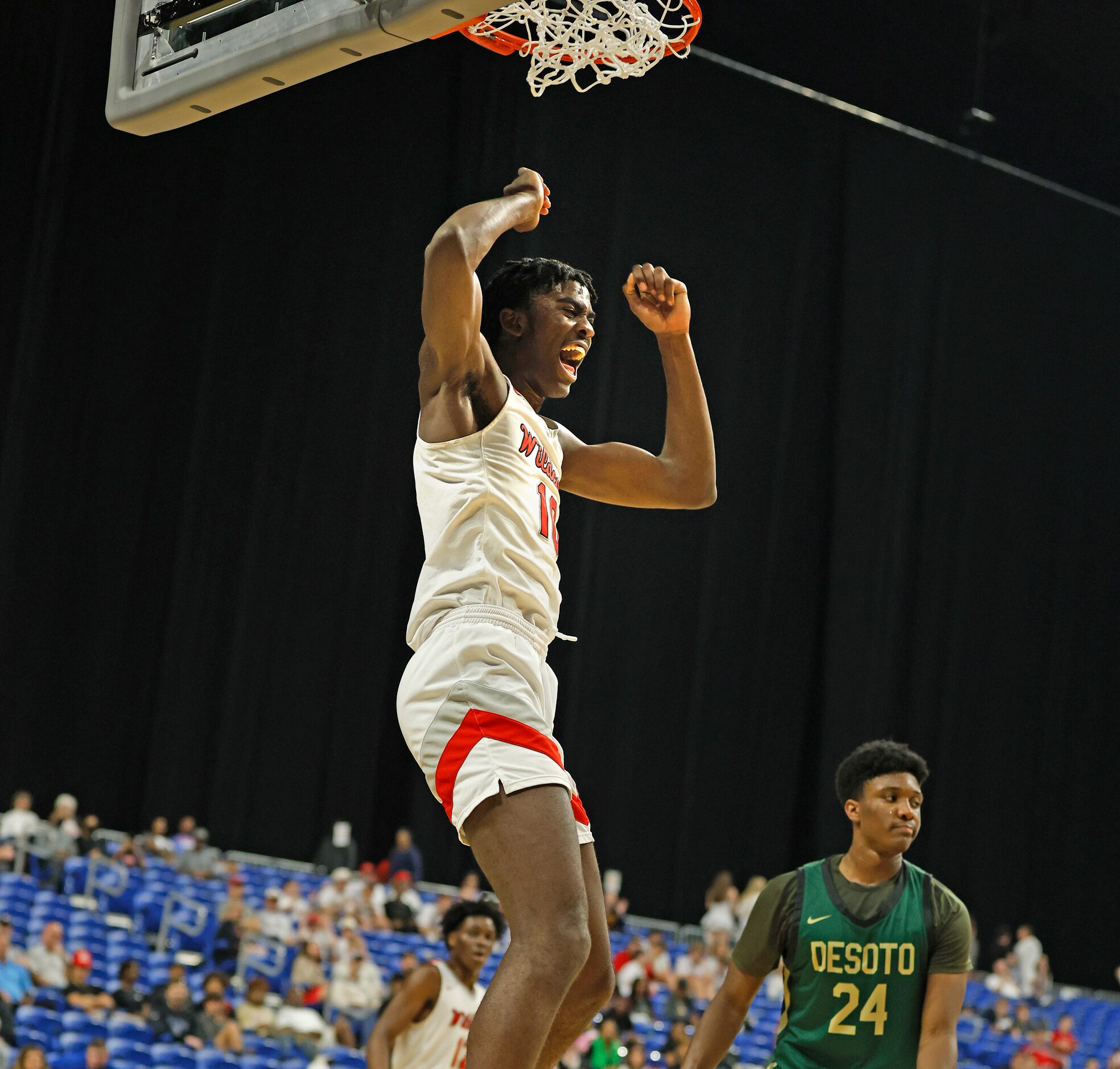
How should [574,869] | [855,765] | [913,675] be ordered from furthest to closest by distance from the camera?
[913,675]
[855,765]
[574,869]

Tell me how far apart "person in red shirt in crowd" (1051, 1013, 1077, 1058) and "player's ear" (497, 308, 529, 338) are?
12.2m

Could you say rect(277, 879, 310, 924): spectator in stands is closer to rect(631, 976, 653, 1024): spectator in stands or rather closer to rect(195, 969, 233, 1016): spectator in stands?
rect(195, 969, 233, 1016): spectator in stands

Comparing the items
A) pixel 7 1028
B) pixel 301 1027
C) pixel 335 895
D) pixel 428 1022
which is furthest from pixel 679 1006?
pixel 428 1022

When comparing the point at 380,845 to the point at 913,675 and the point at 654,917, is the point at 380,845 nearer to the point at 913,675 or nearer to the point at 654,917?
the point at 654,917

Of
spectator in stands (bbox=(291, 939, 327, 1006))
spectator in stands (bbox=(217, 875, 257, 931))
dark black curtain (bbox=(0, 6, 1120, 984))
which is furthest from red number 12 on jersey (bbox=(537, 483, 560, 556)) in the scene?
dark black curtain (bbox=(0, 6, 1120, 984))

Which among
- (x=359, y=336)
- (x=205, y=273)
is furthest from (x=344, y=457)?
(x=205, y=273)

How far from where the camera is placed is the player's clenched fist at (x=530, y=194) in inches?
148

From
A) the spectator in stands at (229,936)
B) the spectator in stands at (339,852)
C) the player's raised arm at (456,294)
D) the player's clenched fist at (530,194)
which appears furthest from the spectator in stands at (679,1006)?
the player's raised arm at (456,294)

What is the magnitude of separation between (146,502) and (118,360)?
5.89 ft

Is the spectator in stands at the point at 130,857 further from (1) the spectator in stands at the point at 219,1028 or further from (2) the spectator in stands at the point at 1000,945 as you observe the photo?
(2) the spectator in stands at the point at 1000,945

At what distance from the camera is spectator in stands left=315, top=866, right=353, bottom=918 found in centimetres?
1426

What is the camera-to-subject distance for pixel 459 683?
129 inches

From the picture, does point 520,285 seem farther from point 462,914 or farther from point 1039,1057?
point 1039,1057

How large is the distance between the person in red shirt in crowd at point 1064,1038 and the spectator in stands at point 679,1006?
11.4 ft
